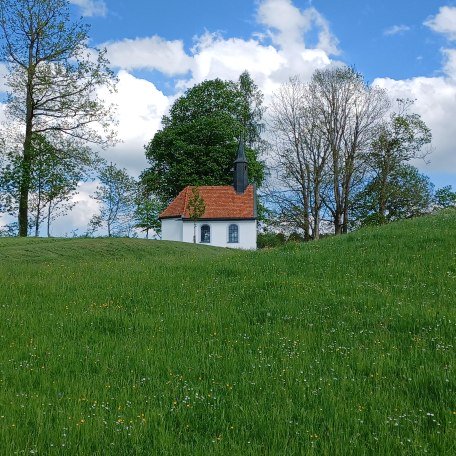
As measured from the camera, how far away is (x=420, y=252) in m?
12.6

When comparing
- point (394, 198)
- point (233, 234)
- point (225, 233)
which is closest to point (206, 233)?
point (225, 233)

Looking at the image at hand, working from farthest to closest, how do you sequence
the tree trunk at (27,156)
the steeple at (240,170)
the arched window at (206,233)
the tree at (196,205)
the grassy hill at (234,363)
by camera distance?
the arched window at (206,233)
the steeple at (240,170)
the tree at (196,205)
the tree trunk at (27,156)
the grassy hill at (234,363)

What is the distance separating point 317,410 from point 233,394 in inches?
35.0

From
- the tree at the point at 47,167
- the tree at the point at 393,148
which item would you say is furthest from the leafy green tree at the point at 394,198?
the tree at the point at 47,167

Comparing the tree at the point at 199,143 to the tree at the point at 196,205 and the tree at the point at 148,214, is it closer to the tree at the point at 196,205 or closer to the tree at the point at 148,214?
the tree at the point at 148,214

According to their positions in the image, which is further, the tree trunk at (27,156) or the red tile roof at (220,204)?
the red tile roof at (220,204)

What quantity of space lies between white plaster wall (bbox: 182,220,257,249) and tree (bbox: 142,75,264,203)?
16.9 feet

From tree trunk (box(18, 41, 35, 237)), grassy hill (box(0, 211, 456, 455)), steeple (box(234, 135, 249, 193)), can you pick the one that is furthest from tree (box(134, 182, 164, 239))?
grassy hill (box(0, 211, 456, 455))

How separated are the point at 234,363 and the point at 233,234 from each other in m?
42.9

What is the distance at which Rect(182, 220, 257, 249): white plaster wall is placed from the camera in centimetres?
4728

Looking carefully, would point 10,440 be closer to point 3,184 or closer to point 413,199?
point 3,184

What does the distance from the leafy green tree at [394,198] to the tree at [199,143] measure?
41.5 ft

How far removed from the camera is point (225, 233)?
1909 inches

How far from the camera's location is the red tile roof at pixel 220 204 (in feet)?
157
